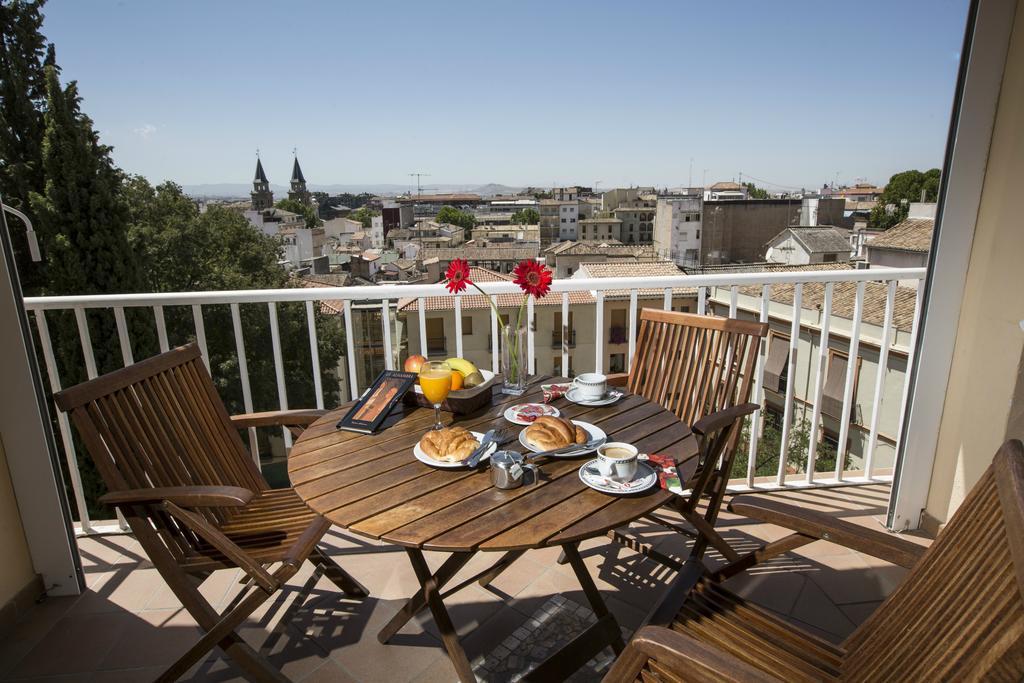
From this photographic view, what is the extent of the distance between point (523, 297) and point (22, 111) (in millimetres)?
17370

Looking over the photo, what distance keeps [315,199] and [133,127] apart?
42.3 metres

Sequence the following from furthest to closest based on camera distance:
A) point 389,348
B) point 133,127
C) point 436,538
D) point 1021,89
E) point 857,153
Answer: point 133,127
point 857,153
point 389,348
point 1021,89
point 436,538

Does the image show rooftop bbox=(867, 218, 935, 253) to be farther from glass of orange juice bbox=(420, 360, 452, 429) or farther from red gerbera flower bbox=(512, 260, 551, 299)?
glass of orange juice bbox=(420, 360, 452, 429)

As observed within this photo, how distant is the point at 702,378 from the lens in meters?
2.21

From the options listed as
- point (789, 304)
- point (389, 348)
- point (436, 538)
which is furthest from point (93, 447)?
point (789, 304)

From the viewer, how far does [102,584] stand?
7.15 feet

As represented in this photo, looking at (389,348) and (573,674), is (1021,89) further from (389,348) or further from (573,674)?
(389,348)

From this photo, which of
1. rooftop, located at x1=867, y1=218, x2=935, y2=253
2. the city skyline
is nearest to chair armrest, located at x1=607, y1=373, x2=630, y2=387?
rooftop, located at x1=867, y1=218, x2=935, y2=253

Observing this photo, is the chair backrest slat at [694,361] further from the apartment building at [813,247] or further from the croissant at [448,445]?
the apartment building at [813,247]

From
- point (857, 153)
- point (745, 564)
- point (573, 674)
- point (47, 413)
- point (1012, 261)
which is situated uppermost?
point (857, 153)

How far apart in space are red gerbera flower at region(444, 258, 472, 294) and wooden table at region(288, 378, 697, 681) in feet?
1.34

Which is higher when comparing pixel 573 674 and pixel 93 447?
pixel 93 447

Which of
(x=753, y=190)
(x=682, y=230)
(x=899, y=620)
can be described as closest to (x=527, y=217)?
(x=753, y=190)

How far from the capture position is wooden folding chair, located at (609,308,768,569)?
1.85m
